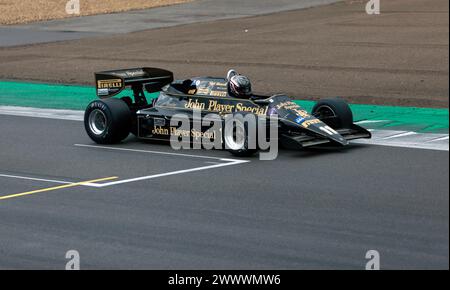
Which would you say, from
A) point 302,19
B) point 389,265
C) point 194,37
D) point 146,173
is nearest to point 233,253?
point 389,265

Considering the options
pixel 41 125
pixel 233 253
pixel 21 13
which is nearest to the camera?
pixel 233 253

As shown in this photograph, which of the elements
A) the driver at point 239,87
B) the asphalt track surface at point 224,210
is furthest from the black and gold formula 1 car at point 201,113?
the asphalt track surface at point 224,210

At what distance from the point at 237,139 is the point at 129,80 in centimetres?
330

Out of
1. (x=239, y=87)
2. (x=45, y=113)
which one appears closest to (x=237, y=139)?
(x=239, y=87)

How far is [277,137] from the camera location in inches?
667

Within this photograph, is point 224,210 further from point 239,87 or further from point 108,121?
point 108,121

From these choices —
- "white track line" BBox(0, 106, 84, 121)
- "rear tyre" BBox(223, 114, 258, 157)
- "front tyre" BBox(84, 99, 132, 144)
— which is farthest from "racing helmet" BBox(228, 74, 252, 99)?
"white track line" BBox(0, 106, 84, 121)

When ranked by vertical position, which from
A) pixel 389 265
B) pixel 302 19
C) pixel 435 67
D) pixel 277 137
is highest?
pixel 302 19

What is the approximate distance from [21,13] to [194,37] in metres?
12.8

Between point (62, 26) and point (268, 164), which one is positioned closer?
point (268, 164)

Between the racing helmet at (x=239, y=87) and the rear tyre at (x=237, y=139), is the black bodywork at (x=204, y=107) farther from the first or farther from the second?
the rear tyre at (x=237, y=139)

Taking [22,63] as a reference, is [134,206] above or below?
below

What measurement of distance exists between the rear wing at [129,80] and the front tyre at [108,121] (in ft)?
1.82

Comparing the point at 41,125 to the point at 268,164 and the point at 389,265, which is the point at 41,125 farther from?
the point at 389,265
